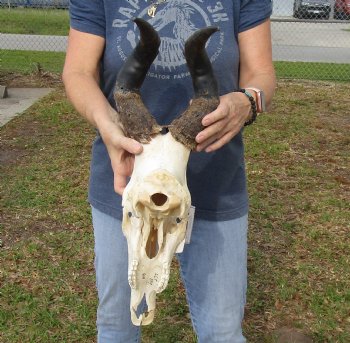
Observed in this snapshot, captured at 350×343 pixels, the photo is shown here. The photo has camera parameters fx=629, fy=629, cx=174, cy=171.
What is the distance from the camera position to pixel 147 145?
1772 mm

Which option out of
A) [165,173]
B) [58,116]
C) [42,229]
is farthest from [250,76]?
[58,116]

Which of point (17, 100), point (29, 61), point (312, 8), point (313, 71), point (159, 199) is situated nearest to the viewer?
point (159, 199)

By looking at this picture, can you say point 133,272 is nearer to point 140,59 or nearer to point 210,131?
point 210,131

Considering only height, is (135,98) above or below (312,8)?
above

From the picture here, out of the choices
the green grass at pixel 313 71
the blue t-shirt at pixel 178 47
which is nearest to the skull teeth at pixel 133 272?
the blue t-shirt at pixel 178 47

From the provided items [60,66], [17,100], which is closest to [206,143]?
[17,100]

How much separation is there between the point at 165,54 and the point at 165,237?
2.03ft

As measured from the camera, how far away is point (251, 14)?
6.91ft

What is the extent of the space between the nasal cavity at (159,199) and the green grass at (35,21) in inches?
599

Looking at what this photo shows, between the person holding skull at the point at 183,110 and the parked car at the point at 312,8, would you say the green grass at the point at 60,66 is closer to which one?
the parked car at the point at 312,8

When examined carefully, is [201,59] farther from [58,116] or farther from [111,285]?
[58,116]

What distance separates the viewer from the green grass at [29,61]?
11.3 m

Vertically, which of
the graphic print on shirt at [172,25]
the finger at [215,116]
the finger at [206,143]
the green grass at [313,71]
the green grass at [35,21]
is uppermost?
the graphic print on shirt at [172,25]

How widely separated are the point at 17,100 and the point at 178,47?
7649 mm
